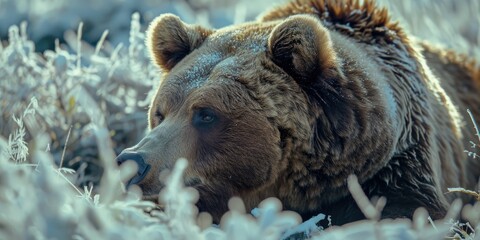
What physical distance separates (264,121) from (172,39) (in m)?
0.94

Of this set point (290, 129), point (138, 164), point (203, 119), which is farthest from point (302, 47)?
point (138, 164)

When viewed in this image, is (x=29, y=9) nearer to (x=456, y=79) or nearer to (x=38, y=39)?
(x=38, y=39)


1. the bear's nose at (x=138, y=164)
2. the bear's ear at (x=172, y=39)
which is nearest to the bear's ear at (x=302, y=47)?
the bear's ear at (x=172, y=39)

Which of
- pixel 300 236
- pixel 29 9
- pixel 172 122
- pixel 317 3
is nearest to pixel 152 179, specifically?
pixel 172 122

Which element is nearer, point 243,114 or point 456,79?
point 243,114

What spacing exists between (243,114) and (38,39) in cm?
599

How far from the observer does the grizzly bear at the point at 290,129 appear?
4.09m

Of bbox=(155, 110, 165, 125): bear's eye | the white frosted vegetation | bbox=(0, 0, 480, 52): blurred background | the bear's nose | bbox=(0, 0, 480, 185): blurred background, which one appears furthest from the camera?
bbox=(0, 0, 480, 52): blurred background

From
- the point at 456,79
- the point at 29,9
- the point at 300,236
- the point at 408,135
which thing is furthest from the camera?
the point at 29,9

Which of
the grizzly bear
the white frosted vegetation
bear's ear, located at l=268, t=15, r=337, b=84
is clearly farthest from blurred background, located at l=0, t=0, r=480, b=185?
bear's ear, located at l=268, t=15, r=337, b=84

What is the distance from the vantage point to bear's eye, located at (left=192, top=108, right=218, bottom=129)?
4.13 metres

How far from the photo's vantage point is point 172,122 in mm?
4156

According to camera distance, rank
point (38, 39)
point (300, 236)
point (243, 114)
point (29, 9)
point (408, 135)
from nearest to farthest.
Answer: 1. point (300, 236)
2. point (243, 114)
3. point (408, 135)
4. point (38, 39)
5. point (29, 9)

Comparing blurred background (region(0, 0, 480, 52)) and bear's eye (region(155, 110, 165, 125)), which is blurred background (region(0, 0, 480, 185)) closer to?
bear's eye (region(155, 110, 165, 125))
